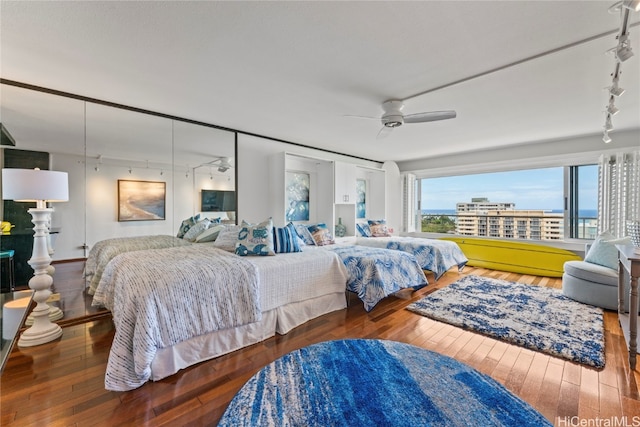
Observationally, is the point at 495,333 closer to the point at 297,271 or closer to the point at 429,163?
the point at 297,271

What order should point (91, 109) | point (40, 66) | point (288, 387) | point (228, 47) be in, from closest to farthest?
point (288, 387) < point (228, 47) < point (40, 66) < point (91, 109)

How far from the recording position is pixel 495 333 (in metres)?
2.53

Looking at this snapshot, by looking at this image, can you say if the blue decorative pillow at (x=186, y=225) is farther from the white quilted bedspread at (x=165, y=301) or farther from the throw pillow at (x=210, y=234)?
the white quilted bedspread at (x=165, y=301)

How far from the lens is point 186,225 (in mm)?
3449

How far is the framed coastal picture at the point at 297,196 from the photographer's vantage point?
4.80 meters

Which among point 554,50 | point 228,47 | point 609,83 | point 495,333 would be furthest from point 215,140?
point 609,83

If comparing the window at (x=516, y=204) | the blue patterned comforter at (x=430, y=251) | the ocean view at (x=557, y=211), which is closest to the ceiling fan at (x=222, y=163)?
the blue patterned comforter at (x=430, y=251)

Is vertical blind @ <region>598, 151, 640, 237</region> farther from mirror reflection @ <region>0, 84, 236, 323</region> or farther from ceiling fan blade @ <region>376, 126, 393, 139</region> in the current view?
mirror reflection @ <region>0, 84, 236, 323</region>

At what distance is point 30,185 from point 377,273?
3.27 m

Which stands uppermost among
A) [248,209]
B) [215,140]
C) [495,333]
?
[215,140]

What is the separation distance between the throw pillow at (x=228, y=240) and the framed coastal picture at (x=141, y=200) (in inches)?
30.4

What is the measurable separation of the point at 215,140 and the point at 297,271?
7.55 feet

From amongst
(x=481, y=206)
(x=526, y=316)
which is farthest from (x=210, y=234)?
(x=481, y=206)

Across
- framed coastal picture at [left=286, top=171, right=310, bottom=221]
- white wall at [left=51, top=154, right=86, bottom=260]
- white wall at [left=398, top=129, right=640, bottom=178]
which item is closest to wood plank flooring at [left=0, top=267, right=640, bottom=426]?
white wall at [left=51, top=154, right=86, bottom=260]
